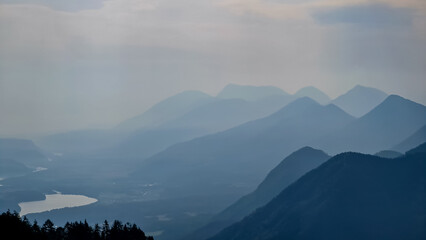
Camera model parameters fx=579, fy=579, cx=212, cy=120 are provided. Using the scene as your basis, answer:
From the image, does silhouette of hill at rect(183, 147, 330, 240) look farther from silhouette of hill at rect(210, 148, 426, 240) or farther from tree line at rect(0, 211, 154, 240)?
tree line at rect(0, 211, 154, 240)

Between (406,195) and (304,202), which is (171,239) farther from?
(406,195)

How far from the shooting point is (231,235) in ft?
495

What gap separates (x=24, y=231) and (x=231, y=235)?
9359cm

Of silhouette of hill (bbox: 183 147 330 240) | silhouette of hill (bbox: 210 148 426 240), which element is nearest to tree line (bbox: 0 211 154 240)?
silhouette of hill (bbox: 210 148 426 240)

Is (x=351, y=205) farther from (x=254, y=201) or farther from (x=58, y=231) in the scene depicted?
(x=58, y=231)

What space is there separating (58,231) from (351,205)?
81539 mm

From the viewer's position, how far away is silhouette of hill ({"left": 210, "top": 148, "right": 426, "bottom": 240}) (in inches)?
5037

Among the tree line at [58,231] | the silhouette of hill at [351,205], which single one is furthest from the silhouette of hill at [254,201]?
the tree line at [58,231]

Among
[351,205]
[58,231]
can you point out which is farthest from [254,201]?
[58,231]

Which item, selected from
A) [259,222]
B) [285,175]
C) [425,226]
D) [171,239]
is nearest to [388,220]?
[425,226]

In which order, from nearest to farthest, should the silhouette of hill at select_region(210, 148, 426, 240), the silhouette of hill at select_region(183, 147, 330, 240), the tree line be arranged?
the tree line → the silhouette of hill at select_region(210, 148, 426, 240) → the silhouette of hill at select_region(183, 147, 330, 240)

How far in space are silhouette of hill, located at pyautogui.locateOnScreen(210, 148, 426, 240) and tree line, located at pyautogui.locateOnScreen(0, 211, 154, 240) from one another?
6642cm

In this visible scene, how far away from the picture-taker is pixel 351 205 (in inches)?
5285

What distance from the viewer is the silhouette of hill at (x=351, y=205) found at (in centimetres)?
12794
